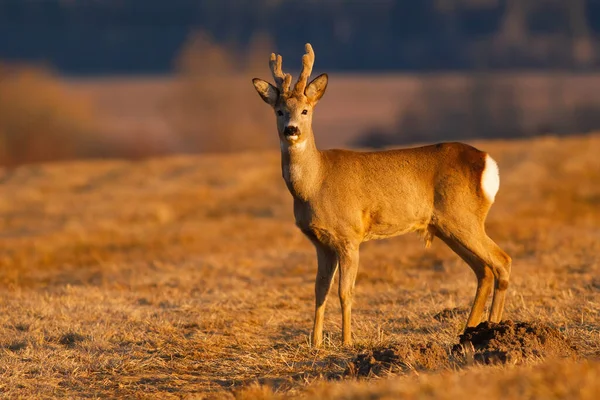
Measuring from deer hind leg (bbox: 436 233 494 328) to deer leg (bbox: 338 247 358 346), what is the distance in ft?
3.40

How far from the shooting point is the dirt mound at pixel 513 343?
24.6 ft

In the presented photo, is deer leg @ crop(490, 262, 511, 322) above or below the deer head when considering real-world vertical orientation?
below

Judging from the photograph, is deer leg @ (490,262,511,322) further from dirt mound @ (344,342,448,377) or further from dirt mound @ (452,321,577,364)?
dirt mound @ (344,342,448,377)

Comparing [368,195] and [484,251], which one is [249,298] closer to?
[368,195]

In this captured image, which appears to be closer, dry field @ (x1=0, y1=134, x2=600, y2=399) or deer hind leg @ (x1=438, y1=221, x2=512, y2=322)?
dry field @ (x1=0, y1=134, x2=600, y2=399)

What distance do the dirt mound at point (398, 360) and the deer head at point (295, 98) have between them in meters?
2.26

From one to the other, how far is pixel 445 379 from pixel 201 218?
59.7ft

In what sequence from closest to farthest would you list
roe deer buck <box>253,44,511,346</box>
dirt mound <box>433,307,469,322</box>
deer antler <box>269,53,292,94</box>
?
roe deer buck <box>253,44,511,346</box> → deer antler <box>269,53,292,94</box> → dirt mound <box>433,307,469,322</box>

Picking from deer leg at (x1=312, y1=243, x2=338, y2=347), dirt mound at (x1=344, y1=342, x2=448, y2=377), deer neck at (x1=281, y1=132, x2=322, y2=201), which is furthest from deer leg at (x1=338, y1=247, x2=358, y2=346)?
dirt mound at (x1=344, y1=342, x2=448, y2=377)

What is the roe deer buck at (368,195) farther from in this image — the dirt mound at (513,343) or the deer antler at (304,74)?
the dirt mound at (513,343)

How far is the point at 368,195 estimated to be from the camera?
9.42 metres

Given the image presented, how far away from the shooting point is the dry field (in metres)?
7.62

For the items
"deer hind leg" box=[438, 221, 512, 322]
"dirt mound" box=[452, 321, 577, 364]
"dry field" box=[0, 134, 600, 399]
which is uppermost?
"deer hind leg" box=[438, 221, 512, 322]

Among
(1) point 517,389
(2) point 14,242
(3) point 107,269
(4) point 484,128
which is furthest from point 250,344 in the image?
(4) point 484,128
